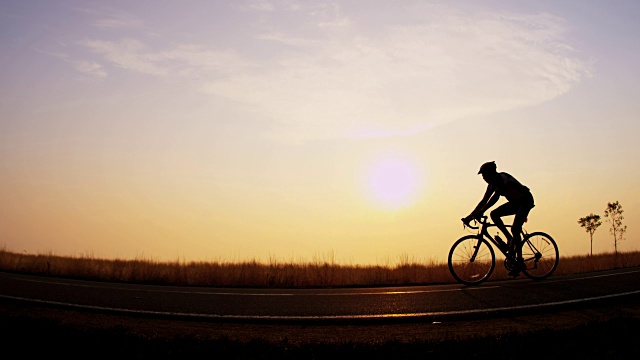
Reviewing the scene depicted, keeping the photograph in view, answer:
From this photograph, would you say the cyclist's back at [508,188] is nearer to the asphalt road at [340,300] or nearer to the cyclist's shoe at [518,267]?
the cyclist's shoe at [518,267]

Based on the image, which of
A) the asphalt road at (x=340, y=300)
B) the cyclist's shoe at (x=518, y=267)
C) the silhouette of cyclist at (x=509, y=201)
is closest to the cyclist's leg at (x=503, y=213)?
the silhouette of cyclist at (x=509, y=201)

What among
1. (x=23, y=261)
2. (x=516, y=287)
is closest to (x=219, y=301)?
(x=516, y=287)

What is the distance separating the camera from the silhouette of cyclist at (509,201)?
37.1 ft

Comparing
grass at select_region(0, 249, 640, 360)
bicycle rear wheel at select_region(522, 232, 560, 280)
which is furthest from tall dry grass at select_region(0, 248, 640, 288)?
grass at select_region(0, 249, 640, 360)

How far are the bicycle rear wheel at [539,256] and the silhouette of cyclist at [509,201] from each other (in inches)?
8.7

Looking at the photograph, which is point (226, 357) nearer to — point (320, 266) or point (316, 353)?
point (316, 353)

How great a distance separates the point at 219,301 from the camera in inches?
413

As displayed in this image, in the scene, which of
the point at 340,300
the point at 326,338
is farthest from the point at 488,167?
the point at 326,338

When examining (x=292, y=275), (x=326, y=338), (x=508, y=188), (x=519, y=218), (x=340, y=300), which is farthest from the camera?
(x=292, y=275)

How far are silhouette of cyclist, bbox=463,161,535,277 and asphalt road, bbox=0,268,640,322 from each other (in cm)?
91

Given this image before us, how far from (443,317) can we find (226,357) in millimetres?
3299

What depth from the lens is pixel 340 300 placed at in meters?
9.93

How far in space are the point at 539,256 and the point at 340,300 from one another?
4.55 meters

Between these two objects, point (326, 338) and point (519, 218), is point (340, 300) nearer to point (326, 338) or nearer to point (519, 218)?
point (326, 338)
